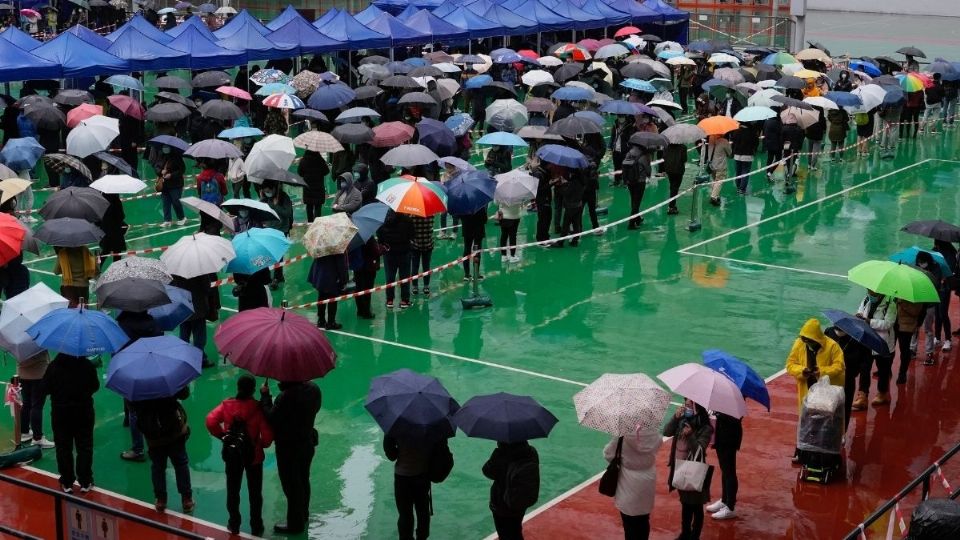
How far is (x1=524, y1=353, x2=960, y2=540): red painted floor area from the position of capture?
38.5 feet

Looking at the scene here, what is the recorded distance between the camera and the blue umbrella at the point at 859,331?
1302 cm

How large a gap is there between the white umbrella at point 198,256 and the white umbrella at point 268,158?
12.9 feet

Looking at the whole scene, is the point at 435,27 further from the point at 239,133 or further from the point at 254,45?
the point at 239,133

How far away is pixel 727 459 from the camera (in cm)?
1162

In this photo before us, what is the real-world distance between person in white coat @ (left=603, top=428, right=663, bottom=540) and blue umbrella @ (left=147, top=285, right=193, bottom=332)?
187 inches

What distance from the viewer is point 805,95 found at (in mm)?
29297

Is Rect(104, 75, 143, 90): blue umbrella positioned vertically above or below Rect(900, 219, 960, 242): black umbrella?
above

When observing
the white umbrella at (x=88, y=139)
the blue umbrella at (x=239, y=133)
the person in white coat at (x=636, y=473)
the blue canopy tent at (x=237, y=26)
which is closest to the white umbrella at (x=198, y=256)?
the person in white coat at (x=636, y=473)

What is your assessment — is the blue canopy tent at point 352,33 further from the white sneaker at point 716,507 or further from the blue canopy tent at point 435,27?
the white sneaker at point 716,507

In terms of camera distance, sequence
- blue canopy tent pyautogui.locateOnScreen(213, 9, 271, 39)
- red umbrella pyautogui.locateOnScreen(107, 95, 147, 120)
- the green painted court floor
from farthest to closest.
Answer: blue canopy tent pyautogui.locateOnScreen(213, 9, 271, 39) < red umbrella pyautogui.locateOnScreen(107, 95, 147, 120) < the green painted court floor

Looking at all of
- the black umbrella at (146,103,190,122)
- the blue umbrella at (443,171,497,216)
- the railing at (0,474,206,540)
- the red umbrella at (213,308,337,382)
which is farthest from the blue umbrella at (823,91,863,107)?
the railing at (0,474,206,540)

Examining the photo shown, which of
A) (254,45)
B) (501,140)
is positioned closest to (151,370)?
(501,140)

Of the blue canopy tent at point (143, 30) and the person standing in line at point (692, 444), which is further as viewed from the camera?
the blue canopy tent at point (143, 30)

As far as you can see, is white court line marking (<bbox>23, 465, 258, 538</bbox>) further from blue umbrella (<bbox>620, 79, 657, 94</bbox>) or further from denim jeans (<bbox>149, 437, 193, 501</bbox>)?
blue umbrella (<bbox>620, 79, 657, 94</bbox>)
